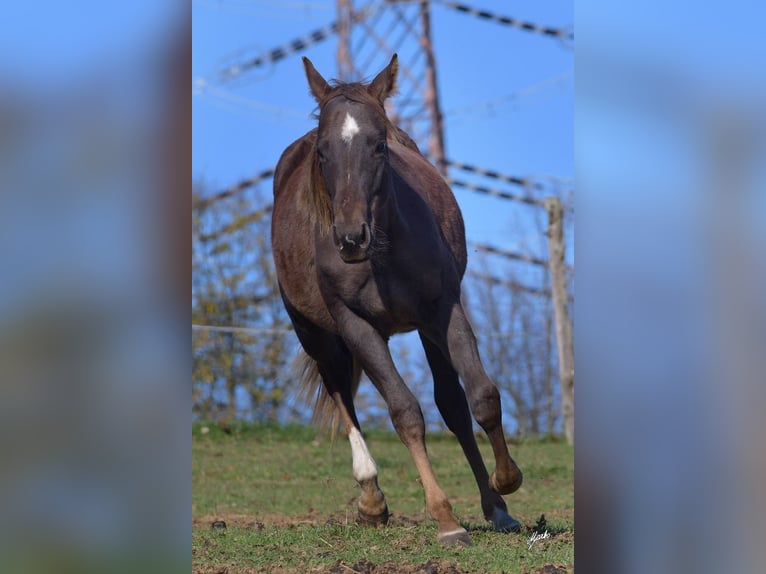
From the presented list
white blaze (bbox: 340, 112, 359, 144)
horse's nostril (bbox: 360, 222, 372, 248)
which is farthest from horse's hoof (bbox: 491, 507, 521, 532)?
white blaze (bbox: 340, 112, 359, 144)

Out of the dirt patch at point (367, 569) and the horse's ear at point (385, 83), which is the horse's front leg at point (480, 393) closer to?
the dirt patch at point (367, 569)

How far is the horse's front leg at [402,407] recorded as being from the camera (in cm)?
487

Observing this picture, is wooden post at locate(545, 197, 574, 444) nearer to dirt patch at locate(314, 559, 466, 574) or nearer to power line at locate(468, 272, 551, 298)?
power line at locate(468, 272, 551, 298)

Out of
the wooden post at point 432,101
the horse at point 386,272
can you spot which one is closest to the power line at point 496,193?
the wooden post at point 432,101

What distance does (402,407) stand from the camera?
5191mm

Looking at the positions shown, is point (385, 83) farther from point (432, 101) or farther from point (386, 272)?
point (432, 101)

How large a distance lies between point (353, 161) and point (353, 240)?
430mm

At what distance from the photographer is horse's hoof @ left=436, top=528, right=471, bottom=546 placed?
15.7 ft

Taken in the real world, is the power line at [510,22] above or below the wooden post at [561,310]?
above

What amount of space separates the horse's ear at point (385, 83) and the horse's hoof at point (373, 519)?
246 cm

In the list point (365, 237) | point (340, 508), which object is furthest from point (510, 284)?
point (365, 237)
